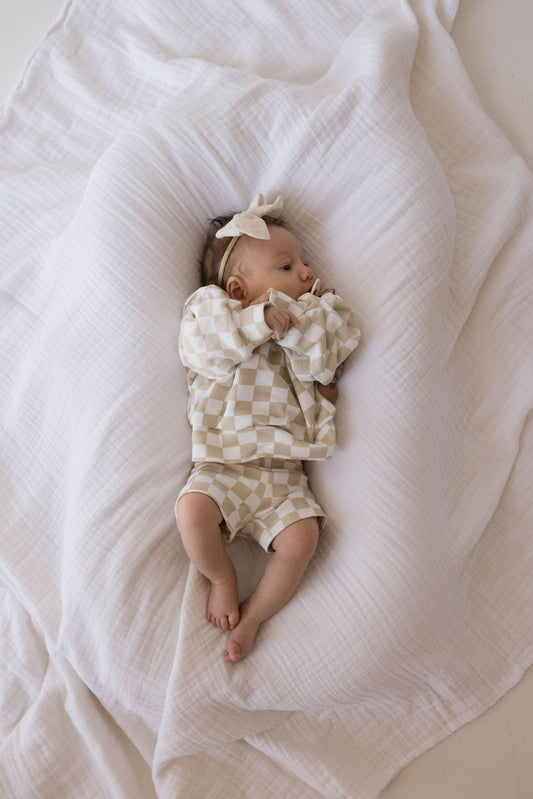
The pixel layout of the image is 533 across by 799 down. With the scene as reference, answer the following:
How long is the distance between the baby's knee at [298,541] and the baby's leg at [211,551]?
9 cm

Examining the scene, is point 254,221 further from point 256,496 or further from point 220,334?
point 256,496

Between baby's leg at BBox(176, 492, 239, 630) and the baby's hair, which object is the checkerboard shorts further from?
the baby's hair

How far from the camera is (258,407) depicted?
1.24 m

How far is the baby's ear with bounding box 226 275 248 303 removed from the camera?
1.30 m

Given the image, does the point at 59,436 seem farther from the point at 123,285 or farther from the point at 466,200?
the point at 466,200

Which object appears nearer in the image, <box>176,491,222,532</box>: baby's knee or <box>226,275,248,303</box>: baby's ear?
<box>176,491,222,532</box>: baby's knee

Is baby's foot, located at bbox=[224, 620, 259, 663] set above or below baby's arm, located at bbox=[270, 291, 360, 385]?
below

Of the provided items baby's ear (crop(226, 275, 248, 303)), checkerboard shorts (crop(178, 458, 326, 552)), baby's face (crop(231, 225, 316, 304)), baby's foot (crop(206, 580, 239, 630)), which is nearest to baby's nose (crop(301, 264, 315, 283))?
baby's face (crop(231, 225, 316, 304))

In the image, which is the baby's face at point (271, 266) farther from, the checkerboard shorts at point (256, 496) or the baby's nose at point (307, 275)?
the checkerboard shorts at point (256, 496)

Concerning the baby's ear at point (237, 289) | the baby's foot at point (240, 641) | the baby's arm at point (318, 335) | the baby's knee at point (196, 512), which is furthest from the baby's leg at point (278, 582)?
the baby's ear at point (237, 289)

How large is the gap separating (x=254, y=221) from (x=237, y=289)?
12 centimetres

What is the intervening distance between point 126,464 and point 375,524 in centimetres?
42

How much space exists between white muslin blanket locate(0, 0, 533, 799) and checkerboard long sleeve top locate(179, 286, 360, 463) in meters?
0.06

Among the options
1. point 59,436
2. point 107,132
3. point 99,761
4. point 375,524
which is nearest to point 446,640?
point 375,524
